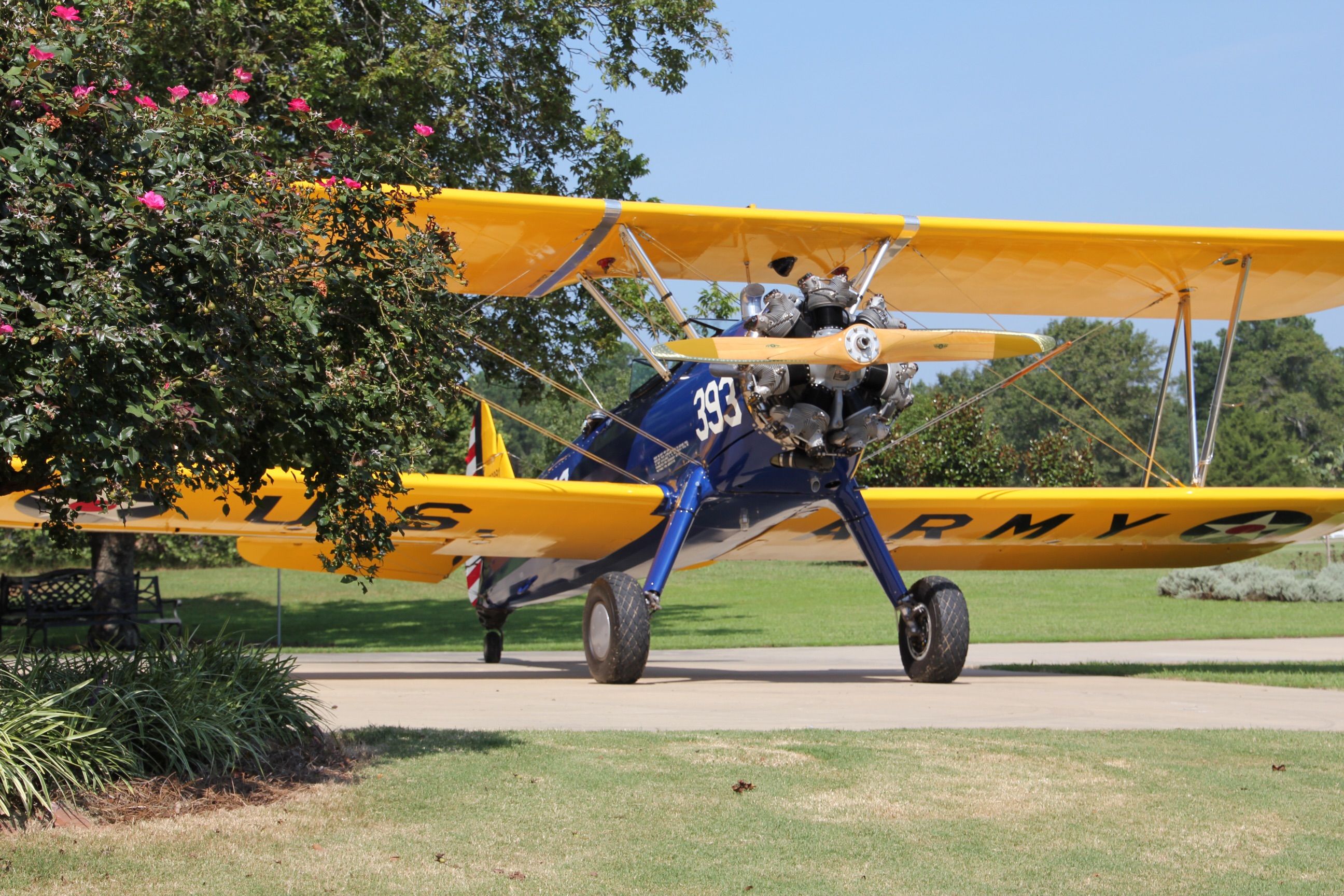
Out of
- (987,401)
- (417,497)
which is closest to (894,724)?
(417,497)

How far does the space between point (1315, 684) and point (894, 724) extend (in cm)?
476

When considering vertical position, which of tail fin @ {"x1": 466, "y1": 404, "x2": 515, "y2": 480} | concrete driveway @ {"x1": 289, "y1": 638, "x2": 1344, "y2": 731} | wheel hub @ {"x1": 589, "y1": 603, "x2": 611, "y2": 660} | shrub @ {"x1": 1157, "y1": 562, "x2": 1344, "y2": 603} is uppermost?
tail fin @ {"x1": 466, "y1": 404, "x2": 515, "y2": 480}

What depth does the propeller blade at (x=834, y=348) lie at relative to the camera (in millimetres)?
8523

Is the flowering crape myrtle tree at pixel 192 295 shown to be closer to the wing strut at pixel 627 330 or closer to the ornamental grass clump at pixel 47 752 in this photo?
the ornamental grass clump at pixel 47 752

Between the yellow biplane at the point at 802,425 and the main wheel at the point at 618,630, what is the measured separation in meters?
0.02

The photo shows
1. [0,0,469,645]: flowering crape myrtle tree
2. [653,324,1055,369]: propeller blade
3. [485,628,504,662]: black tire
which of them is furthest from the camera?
[485,628,504,662]: black tire

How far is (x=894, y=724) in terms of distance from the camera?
280 inches

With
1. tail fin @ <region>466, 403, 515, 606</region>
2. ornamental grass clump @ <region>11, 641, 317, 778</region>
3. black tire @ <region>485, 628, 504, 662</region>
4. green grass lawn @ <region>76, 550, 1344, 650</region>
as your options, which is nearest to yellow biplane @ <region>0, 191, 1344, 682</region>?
black tire @ <region>485, 628, 504, 662</region>

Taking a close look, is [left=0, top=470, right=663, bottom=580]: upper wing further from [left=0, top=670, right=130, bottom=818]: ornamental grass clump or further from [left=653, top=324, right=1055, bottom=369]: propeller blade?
[left=0, top=670, right=130, bottom=818]: ornamental grass clump

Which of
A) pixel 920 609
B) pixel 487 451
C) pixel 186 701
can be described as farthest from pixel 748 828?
pixel 487 451

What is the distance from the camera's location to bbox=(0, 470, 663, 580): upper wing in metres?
9.81

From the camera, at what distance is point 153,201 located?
4.21 m

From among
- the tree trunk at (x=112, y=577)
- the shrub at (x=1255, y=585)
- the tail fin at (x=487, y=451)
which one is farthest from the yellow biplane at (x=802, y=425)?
the shrub at (x=1255, y=585)

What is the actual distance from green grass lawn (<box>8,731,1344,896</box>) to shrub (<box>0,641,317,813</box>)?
39cm
